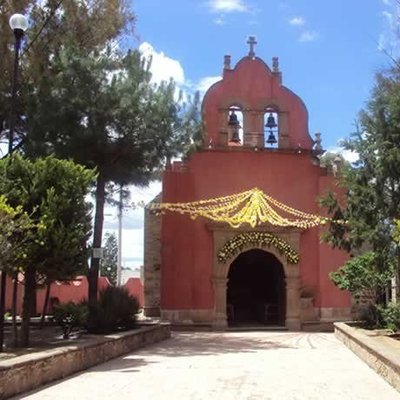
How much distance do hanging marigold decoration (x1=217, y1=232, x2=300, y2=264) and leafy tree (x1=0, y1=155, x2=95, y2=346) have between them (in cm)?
1125

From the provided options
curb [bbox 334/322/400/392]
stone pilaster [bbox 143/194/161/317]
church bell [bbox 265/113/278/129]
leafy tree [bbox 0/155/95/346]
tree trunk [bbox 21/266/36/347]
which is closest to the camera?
curb [bbox 334/322/400/392]

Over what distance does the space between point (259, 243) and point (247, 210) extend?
4.53 ft

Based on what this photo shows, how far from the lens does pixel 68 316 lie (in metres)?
14.0

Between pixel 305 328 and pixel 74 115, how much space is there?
11456 mm

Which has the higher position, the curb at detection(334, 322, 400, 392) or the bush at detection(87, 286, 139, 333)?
the bush at detection(87, 286, 139, 333)

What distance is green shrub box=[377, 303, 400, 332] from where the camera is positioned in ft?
48.7

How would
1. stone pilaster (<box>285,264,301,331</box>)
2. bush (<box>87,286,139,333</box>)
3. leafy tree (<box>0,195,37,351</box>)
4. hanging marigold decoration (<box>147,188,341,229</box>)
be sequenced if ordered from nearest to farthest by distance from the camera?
leafy tree (<box>0,195,37,351</box>) < bush (<box>87,286,139,333</box>) < hanging marigold decoration (<box>147,188,341,229</box>) < stone pilaster (<box>285,264,301,331</box>)

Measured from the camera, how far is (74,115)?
1631 centimetres

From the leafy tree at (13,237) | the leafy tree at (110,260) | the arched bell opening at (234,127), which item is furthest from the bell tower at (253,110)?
the leafy tree at (110,260)

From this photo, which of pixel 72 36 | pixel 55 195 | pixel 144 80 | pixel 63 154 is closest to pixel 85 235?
pixel 55 195

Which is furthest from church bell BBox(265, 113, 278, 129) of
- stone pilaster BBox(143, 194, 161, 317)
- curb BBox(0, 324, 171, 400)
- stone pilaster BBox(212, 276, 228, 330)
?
curb BBox(0, 324, 171, 400)

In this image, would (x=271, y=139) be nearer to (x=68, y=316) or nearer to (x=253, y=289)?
(x=253, y=289)

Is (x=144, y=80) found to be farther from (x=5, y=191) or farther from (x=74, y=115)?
(x=5, y=191)

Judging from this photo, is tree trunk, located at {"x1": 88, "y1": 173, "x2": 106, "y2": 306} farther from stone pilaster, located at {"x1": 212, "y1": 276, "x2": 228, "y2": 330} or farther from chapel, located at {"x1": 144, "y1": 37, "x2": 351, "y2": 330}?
stone pilaster, located at {"x1": 212, "y1": 276, "x2": 228, "y2": 330}
